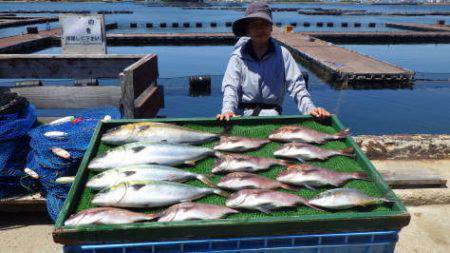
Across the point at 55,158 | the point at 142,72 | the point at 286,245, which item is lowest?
the point at 55,158

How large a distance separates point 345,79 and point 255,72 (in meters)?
14.1

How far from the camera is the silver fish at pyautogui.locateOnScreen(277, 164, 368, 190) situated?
110 inches

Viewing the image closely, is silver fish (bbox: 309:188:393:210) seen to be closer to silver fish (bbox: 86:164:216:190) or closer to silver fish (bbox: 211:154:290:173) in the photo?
silver fish (bbox: 211:154:290:173)

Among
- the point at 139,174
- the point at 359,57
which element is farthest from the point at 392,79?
the point at 139,174

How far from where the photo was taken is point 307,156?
3.16m

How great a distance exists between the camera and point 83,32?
7344 millimetres

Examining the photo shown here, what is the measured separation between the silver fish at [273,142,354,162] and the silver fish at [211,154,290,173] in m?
0.10

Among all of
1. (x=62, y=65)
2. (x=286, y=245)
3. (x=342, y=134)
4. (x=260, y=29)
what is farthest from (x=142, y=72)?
(x=286, y=245)

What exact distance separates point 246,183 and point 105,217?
1.06 meters

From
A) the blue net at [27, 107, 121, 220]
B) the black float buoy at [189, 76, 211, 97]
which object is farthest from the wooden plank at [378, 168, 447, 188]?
the black float buoy at [189, 76, 211, 97]

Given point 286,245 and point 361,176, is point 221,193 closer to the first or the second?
point 286,245

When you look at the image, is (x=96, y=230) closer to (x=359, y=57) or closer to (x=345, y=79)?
(x=345, y=79)

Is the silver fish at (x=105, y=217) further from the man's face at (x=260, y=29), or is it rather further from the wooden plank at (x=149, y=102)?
the wooden plank at (x=149, y=102)

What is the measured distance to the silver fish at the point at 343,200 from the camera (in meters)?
2.43
